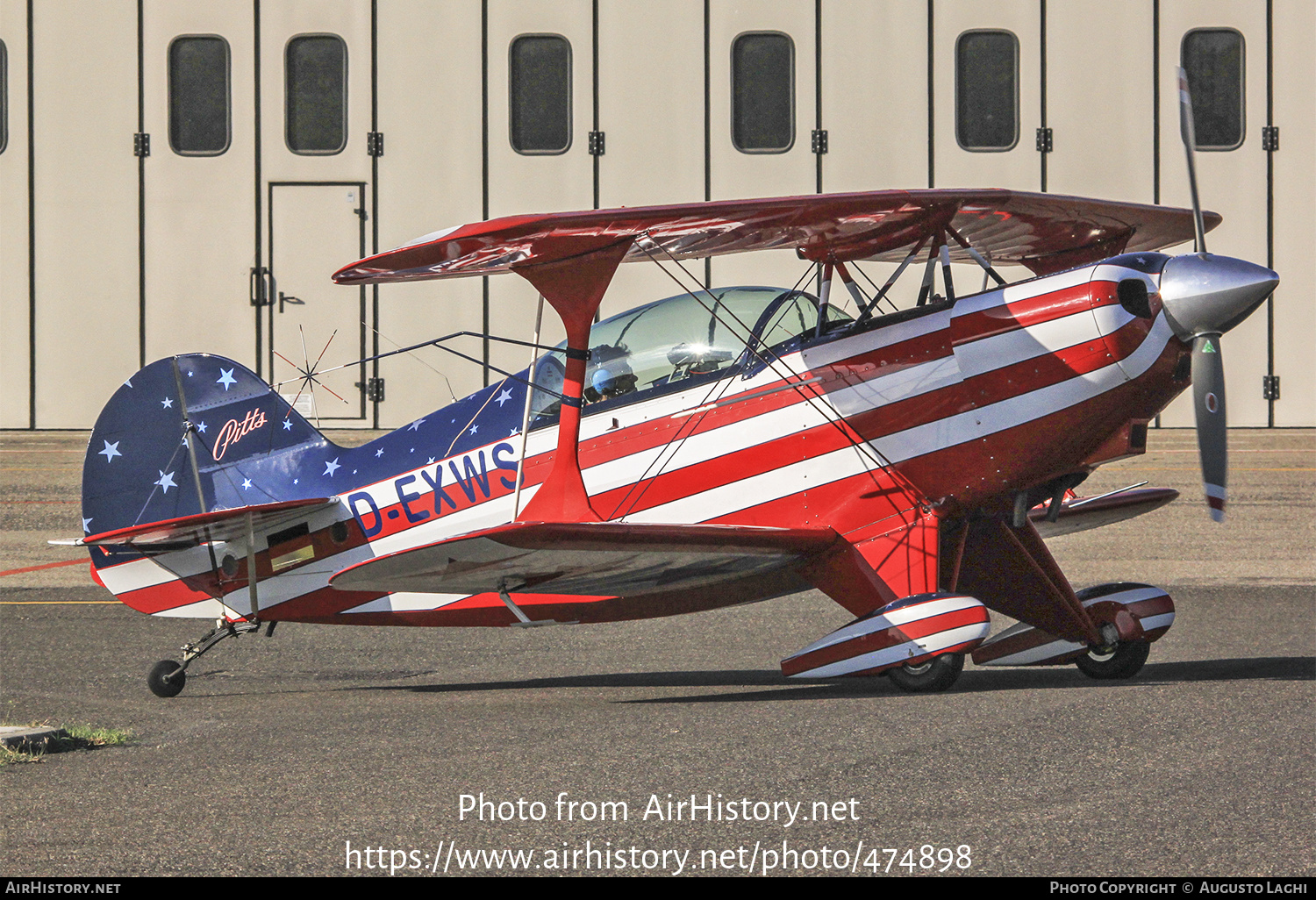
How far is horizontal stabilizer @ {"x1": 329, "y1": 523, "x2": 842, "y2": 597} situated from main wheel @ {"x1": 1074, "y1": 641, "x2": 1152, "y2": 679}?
1.80 meters

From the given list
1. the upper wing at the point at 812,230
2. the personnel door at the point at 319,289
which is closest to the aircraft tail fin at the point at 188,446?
the upper wing at the point at 812,230

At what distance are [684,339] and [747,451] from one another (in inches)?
31.2

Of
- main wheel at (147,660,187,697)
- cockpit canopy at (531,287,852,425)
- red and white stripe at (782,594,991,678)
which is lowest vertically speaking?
main wheel at (147,660,187,697)

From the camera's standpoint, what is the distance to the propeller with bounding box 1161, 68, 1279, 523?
717 centimetres

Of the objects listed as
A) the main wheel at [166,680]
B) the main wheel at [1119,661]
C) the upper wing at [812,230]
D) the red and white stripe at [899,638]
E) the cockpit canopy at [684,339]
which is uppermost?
the upper wing at [812,230]

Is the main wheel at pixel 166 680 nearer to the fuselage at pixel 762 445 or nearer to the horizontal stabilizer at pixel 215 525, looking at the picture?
the fuselage at pixel 762 445

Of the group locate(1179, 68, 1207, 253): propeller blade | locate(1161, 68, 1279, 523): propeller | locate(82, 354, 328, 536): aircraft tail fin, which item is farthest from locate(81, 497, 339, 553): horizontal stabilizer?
locate(1179, 68, 1207, 253): propeller blade

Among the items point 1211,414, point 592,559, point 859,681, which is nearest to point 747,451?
point 592,559

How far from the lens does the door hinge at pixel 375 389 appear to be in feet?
52.4

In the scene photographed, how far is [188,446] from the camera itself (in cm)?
980

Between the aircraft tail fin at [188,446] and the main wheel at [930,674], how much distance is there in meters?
4.20

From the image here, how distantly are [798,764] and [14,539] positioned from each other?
1242 centimetres

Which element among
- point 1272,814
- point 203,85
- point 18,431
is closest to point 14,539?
point 18,431

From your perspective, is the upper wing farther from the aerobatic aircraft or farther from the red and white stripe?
the red and white stripe
